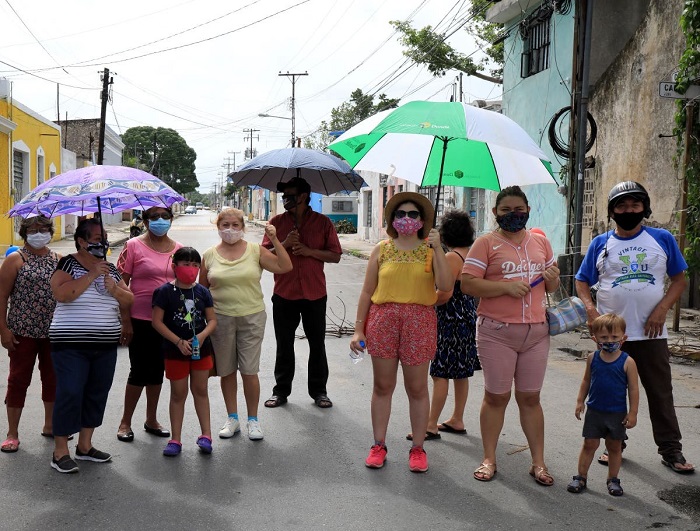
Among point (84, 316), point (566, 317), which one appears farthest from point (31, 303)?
point (566, 317)

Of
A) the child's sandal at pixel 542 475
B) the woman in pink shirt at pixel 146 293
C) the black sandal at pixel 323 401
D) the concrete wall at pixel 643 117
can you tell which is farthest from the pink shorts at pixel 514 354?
the concrete wall at pixel 643 117

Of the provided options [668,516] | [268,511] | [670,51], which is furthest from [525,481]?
[670,51]

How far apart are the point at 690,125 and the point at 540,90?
8068 millimetres

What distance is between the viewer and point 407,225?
4805mm

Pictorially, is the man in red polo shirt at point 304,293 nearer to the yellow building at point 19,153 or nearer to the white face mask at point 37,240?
the white face mask at point 37,240

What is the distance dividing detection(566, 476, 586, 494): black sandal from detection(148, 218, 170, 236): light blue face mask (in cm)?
323

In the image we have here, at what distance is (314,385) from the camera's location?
6590 millimetres

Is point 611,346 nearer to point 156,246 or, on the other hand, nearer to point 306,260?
point 306,260

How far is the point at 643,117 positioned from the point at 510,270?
10007 mm

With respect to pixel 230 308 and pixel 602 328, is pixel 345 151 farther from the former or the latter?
pixel 602 328

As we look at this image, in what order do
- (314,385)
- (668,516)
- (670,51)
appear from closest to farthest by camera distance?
(668,516)
(314,385)
(670,51)

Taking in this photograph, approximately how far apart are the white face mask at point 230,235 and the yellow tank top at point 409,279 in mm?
1213

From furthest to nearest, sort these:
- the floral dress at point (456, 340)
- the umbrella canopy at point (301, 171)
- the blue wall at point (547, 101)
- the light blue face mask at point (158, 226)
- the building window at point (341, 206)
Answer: the building window at point (341, 206)
the blue wall at point (547, 101)
the umbrella canopy at point (301, 171)
the floral dress at point (456, 340)
the light blue face mask at point (158, 226)

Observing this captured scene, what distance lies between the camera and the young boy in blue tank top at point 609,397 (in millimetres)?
4496
